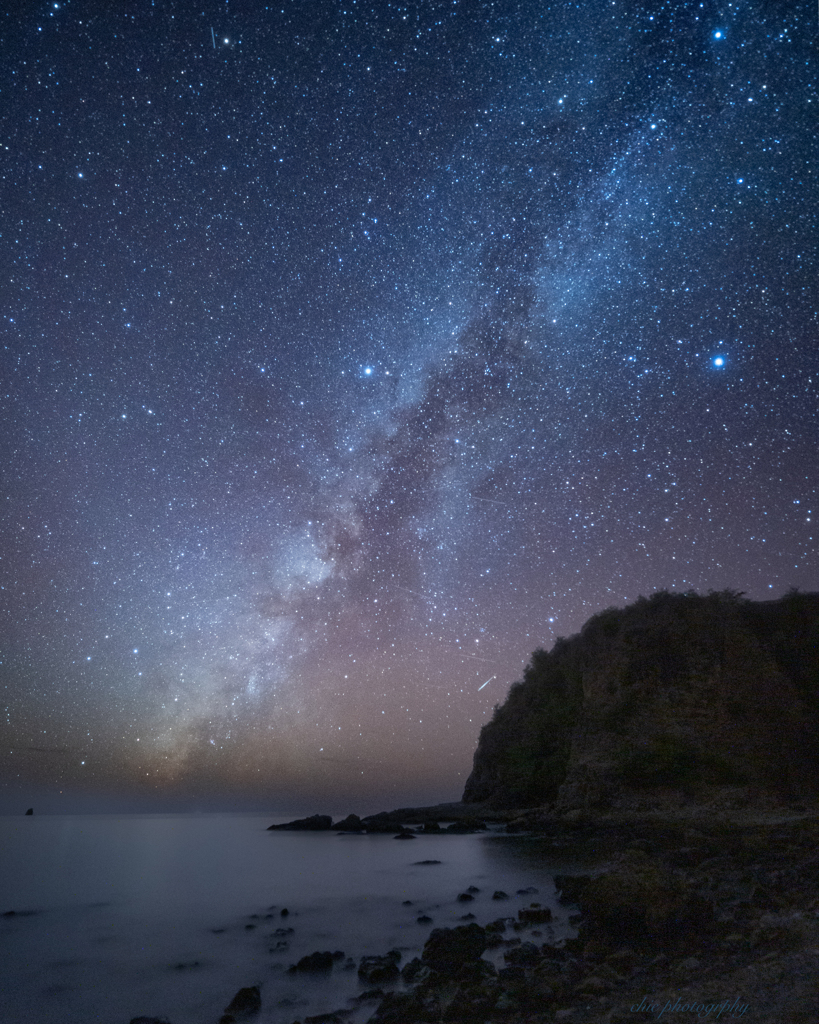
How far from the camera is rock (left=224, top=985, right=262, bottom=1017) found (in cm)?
815

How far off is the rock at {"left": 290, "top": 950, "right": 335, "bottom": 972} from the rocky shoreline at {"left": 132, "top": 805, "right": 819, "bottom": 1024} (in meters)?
1.09

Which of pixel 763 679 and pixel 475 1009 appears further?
pixel 763 679

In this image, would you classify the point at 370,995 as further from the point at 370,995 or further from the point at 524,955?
the point at 524,955

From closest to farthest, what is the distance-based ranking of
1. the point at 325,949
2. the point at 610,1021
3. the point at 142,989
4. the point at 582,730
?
the point at 610,1021 < the point at 142,989 < the point at 325,949 < the point at 582,730

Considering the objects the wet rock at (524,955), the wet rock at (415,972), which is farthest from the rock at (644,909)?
the wet rock at (415,972)

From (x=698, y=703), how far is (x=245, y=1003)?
95.8 ft

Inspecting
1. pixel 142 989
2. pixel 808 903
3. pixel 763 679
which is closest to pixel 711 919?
pixel 808 903

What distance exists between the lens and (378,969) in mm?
9109

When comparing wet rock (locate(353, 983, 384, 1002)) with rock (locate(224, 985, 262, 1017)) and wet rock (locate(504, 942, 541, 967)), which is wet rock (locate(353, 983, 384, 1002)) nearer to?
rock (locate(224, 985, 262, 1017))

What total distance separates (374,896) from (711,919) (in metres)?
13.2

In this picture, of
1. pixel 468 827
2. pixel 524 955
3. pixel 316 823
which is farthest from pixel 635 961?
pixel 316 823

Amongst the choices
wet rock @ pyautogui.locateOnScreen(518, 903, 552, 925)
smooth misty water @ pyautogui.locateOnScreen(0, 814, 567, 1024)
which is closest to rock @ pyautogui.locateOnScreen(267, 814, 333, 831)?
smooth misty water @ pyautogui.locateOnScreen(0, 814, 567, 1024)

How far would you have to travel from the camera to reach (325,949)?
11.5m

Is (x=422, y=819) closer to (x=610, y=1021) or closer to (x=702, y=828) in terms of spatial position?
(x=702, y=828)
